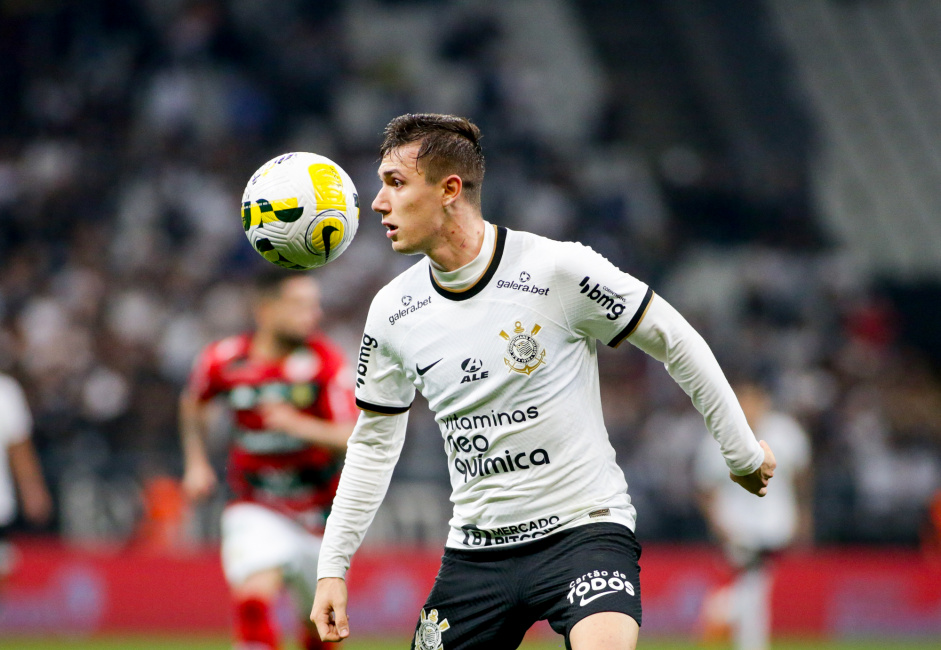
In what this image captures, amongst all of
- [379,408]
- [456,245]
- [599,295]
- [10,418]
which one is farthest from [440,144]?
[10,418]

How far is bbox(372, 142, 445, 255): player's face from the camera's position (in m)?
4.73

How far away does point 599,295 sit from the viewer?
15.1 feet

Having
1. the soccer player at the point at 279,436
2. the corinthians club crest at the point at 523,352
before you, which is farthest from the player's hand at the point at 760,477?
the soccer player at the point at 279,436

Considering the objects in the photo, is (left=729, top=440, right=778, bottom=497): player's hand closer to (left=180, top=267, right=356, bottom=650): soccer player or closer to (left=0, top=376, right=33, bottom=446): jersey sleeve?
(left=180, top=267, right=356, bottom=650): soccer player

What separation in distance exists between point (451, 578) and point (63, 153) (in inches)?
552

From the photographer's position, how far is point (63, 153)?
56.9 feet

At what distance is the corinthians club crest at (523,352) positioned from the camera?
4.67 metres

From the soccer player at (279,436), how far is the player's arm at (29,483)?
13.1 ft

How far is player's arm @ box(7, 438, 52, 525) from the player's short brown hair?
24.6 feet

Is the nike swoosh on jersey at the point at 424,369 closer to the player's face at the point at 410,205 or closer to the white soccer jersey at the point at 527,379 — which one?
the white soccer jersey at the point at 527,379

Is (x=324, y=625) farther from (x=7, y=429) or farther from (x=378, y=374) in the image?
(x=7, y=429)

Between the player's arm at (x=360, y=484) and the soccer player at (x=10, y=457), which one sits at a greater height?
the soccer player at (x=10, y=457)

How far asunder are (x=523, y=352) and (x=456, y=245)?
1.54 feet

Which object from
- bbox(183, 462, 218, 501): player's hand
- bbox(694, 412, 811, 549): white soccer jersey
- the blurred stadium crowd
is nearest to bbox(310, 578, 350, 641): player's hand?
bbox(183, 462, 218, 501): player's hand
